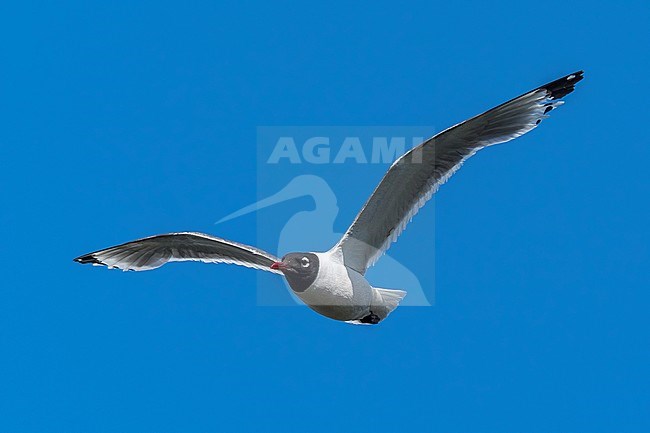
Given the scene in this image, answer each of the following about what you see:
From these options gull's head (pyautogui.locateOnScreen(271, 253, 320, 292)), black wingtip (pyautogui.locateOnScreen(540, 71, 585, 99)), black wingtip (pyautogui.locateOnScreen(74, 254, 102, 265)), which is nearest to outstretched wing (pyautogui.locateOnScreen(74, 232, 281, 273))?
black wingtip (pyautogui.locateOnScreen(74, 254, 102, 265))

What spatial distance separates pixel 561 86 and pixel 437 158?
1148 mm

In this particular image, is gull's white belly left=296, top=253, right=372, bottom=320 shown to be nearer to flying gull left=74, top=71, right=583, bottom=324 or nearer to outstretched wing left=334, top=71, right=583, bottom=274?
flying gull left=74, top=71, right=583, bottom=324

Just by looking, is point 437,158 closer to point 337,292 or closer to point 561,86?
point 561,86

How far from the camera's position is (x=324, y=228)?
29.8 feet

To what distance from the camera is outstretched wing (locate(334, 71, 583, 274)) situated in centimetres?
817

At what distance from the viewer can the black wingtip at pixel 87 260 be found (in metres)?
9.97

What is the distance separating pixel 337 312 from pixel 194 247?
5.86 feet

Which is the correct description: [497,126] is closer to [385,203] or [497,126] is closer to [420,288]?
[385,203]

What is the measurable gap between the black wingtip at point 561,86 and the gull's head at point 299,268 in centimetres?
232

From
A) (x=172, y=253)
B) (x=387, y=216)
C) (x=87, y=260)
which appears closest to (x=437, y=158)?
(x=387, y=216)

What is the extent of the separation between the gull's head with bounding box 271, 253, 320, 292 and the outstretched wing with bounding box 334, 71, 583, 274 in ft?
1.48

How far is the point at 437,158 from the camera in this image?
8328 mm

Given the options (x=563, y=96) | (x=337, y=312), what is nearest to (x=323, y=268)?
(x=337, y=312)

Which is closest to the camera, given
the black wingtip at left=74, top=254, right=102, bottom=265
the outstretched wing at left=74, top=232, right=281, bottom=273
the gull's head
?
the gull's head
